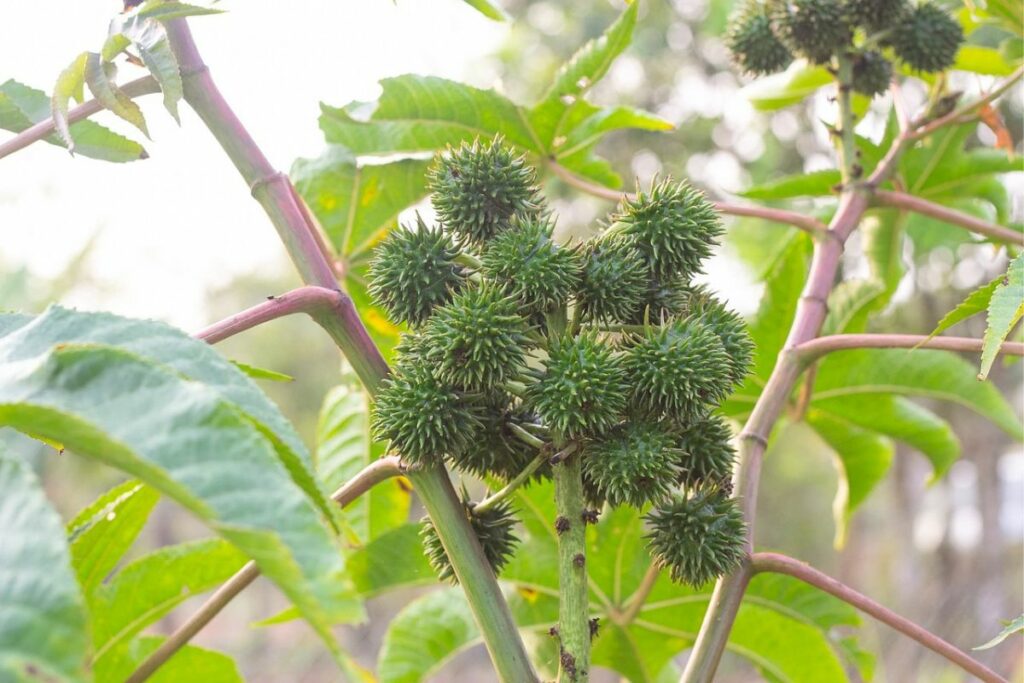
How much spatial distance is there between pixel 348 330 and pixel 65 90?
1.42ft

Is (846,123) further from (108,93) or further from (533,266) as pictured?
(108,93)

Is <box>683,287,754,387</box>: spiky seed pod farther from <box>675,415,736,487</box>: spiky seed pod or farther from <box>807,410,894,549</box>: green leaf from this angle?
<box>807,410,894,549</box>: green leaf

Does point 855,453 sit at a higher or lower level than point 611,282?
lower

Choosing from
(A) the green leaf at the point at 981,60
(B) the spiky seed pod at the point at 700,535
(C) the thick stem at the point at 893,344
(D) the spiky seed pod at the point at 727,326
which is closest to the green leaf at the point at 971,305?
(C) the thick stem at the point at 893,344

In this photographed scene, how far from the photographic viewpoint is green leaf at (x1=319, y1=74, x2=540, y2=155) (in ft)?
5.82

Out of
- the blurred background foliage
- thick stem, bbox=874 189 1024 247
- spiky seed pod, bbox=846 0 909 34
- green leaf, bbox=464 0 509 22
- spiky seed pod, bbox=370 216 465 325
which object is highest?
green leaf, bbox=464 0 509 22

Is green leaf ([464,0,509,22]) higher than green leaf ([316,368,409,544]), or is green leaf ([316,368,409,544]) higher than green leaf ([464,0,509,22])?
Result: green leaf ([464,0,509,22])

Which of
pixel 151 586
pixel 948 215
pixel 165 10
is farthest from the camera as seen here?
pixel 948 215

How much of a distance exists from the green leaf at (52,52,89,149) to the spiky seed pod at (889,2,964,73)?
1.48 meters

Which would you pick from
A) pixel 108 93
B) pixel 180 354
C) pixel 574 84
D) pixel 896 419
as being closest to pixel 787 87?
pixel 574 84

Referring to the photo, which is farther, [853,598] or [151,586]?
[151,586]

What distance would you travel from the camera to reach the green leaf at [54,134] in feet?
4.42

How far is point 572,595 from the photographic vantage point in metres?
1.05

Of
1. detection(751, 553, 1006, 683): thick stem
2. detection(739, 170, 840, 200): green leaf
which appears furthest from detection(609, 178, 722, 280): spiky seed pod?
detection(739, 170, 840, 200): green leaf
